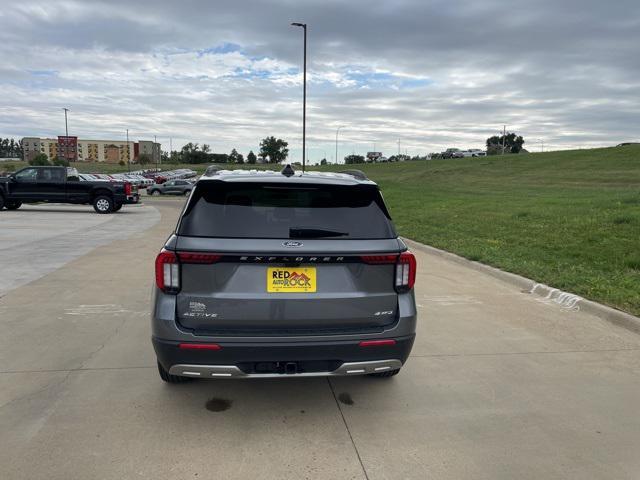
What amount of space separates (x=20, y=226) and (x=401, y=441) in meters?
14.9

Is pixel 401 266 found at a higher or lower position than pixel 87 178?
lower

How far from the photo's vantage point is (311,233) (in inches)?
126

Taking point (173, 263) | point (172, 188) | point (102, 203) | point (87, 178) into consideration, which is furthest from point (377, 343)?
point (172, 188)

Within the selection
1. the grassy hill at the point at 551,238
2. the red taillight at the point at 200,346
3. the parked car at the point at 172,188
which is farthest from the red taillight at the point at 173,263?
the parked car at the point at 172,188

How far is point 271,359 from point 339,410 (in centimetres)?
84

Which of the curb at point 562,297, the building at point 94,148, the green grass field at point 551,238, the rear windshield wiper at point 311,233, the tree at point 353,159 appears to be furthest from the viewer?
the building at point 94,148

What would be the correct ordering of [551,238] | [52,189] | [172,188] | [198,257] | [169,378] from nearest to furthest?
[198,257] < [169,378] < [551,238] < [52,189] < [172,188]

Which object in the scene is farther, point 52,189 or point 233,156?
point 233,156

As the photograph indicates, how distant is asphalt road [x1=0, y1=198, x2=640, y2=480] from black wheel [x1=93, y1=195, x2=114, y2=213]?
1603 cm

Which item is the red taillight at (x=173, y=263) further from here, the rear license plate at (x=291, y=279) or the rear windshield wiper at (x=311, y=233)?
the rear windshield wiper at (x=311, y=233)

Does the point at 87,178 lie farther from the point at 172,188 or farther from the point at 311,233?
the point at 311,233

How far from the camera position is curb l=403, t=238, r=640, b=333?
18.3 feet

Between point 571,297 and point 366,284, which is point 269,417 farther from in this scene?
point 571,297

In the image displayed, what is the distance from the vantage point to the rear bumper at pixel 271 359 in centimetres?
307
